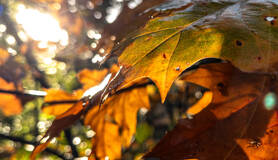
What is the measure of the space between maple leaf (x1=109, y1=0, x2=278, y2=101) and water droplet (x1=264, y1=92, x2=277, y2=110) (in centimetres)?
4

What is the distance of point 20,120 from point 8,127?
5.6 inches

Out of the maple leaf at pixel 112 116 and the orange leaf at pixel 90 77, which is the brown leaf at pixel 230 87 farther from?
the orange leaf at pixel 90 77

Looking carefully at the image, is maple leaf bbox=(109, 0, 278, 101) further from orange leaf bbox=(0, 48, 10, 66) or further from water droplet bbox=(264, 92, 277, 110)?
orange leaf bbox=(0, 48, 10, 66)

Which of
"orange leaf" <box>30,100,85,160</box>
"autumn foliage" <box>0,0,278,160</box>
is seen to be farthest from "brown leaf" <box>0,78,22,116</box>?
"autumn foliage" <box>0,0,278,160</box>

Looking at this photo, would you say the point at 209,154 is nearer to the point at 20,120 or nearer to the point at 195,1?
the point at 195,1

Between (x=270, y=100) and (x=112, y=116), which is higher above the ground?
(x=270, y=100)

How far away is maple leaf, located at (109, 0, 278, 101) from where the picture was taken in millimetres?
382

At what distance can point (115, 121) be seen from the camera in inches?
30.1

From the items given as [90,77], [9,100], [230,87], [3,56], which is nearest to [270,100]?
[230,87]

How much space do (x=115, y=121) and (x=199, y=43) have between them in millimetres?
451

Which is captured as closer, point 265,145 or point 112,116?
point 265,145

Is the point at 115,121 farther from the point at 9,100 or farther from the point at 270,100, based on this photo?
the point at 9,100

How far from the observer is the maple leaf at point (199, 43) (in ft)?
1.25

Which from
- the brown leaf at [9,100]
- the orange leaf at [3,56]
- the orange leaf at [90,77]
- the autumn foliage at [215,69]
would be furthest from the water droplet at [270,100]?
the orange leaf at [3,56]
